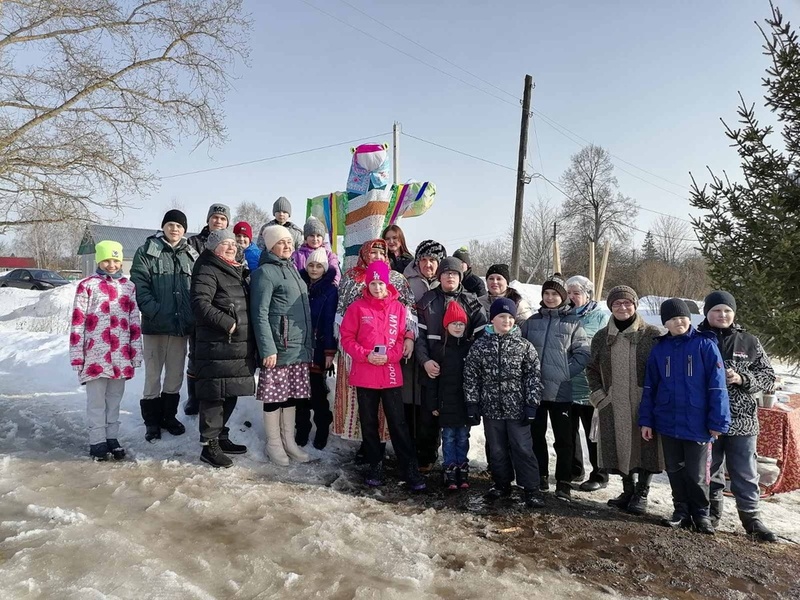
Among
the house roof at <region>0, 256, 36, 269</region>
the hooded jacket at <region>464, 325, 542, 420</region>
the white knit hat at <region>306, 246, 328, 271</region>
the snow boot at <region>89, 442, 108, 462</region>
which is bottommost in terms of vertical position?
the snow boot at <region>89, 442, 108, 462</region>

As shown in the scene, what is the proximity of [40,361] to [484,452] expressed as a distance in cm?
612

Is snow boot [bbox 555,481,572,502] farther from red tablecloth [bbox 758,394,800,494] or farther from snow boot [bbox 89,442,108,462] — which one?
snow boot [bbox 89,442,108,462]

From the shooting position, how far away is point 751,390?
3787 millimetres

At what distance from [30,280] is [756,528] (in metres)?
32.6

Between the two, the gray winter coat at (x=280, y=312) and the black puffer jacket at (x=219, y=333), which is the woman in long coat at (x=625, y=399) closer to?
the gray winter coat at (x=280, y=312)

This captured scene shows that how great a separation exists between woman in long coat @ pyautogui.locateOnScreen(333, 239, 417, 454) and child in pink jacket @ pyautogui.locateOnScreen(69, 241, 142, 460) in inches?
71.8

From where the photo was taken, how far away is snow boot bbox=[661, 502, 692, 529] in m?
3.81

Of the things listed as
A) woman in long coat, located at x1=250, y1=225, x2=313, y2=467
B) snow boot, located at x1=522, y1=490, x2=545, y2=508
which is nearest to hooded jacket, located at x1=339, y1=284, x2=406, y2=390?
woman in long coat, located at x1=250, y1=225, x2=313, y2=467

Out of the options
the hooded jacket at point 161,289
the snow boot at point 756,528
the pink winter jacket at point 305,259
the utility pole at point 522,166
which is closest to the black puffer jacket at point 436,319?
the pink winter jacket at point 305,259

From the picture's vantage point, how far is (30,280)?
2744 cm

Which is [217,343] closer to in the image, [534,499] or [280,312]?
[280,312]

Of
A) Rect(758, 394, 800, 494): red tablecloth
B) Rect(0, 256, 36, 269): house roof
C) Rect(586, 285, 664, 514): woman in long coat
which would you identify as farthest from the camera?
Rect(0, 256, 36, 269): house roof

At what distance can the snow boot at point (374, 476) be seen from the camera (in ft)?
14.1

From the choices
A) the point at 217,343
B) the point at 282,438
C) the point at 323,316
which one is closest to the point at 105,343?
the point at 217,343
